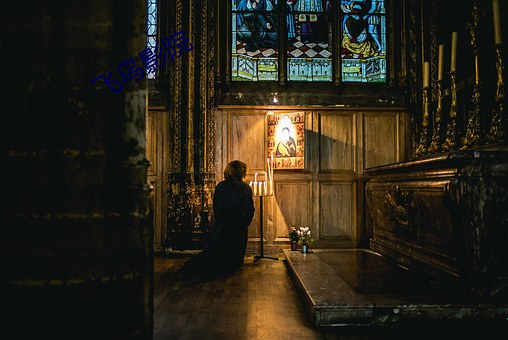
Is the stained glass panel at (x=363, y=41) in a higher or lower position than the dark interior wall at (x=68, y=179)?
higher

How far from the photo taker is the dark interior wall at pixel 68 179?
1.31 m

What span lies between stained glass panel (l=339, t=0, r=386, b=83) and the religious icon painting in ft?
4.77

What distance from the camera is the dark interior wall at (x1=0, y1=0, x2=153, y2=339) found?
4.29 ft

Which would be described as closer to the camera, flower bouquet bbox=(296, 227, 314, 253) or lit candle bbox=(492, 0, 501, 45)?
lit candle bbox=(492, 0, 501, 45)

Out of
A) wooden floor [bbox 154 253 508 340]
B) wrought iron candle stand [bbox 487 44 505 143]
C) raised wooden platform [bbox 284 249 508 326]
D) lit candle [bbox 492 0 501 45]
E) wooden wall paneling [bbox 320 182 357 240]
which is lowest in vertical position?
wooden floor [bbox 154 253 508 340]

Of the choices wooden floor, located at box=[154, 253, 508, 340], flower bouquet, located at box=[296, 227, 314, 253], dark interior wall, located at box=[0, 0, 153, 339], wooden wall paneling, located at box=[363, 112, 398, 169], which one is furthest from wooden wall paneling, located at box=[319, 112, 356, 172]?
dark interior wall, located at box=[0, 0, 153, 339]

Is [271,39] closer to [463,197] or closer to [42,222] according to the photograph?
[463,197]

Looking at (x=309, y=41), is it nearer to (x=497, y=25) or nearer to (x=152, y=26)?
(x=152, y=26)

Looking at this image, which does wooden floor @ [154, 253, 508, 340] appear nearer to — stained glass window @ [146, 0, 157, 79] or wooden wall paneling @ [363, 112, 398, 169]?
wooden wall paneling @ [363, 112, 398, 169]

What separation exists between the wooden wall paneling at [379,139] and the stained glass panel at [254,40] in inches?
Result: 72.1

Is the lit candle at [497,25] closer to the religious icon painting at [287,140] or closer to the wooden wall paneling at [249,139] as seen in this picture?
the religious icon painting at [287,140]

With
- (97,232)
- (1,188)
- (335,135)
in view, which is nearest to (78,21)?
(1,188)

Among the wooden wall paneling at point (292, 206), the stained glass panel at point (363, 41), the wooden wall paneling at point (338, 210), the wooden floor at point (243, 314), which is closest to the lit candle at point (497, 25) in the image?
the wooden floor at point (243, 314)

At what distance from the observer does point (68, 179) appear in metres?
1.34
